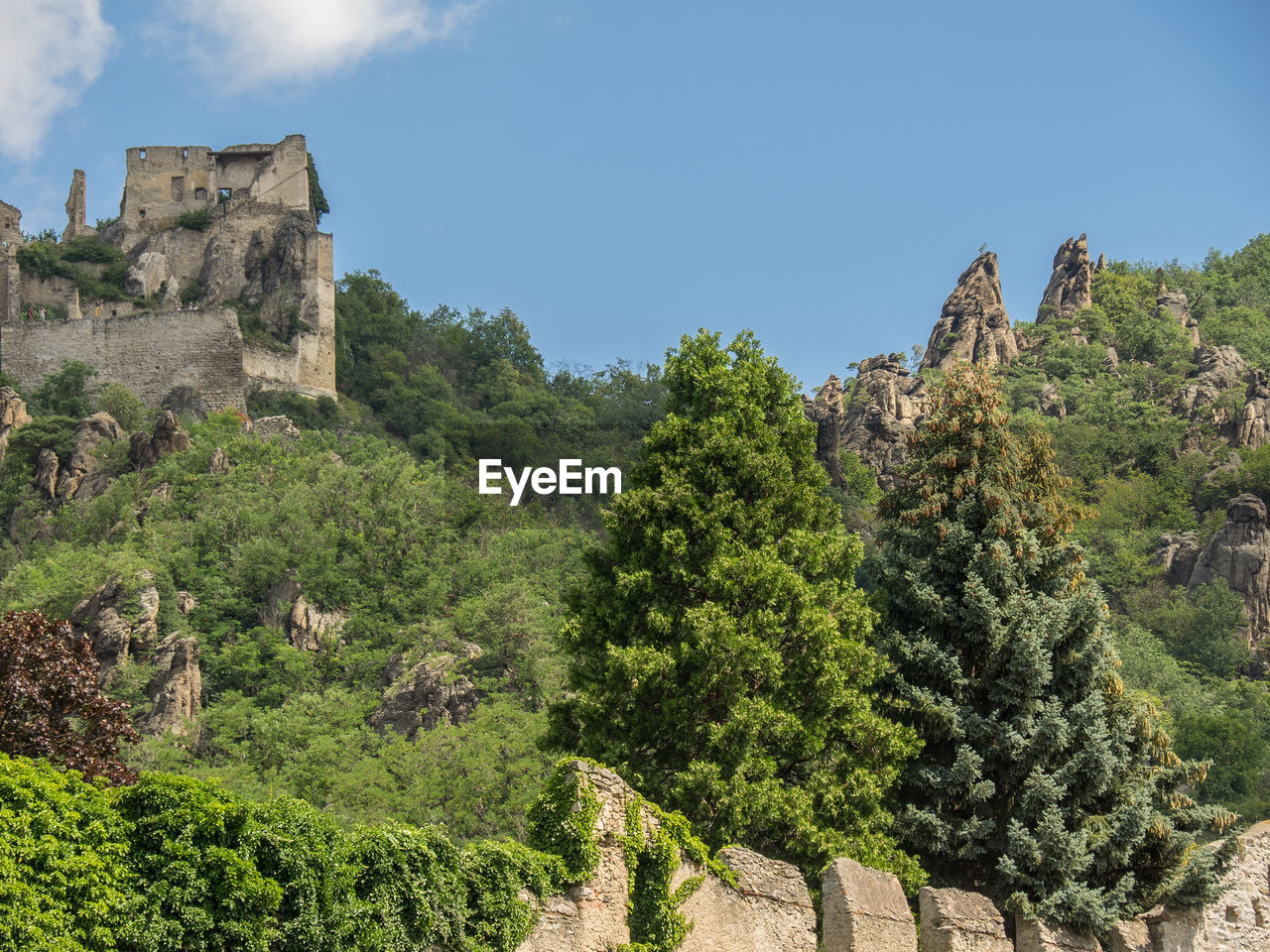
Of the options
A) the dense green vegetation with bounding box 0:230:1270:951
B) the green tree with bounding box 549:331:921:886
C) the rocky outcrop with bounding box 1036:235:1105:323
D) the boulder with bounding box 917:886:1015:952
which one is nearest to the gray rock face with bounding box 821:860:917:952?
the boulder with bounding box 917:886:1015:952

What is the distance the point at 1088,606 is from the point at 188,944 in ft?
46.1

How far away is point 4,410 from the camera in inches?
2224

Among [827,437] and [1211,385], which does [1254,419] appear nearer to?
[1211,385]

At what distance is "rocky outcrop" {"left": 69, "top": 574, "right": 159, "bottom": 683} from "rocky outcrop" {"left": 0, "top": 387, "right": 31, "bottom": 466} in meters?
19.4

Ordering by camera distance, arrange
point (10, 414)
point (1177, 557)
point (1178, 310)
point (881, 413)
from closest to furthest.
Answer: point (10, 414) < point (1177, 557) < point (881, 413) < point (1178, 310)

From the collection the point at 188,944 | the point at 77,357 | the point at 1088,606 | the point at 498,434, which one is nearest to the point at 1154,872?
the point at 1088,606

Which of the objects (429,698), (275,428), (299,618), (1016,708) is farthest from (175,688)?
(1016,708)

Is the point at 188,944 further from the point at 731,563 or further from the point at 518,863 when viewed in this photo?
the point at 731,563

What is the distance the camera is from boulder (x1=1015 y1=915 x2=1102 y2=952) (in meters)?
16.8

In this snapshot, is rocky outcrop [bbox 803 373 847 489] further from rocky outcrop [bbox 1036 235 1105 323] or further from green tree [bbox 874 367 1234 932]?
rocky outcrop [bbox 1036 235 1105 323]

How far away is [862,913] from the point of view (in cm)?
1396

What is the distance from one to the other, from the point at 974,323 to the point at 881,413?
26.3m

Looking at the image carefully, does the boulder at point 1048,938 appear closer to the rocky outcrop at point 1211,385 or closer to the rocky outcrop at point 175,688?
the rocky outcrop at point 175,688

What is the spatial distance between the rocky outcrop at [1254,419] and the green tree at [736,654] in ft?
240
